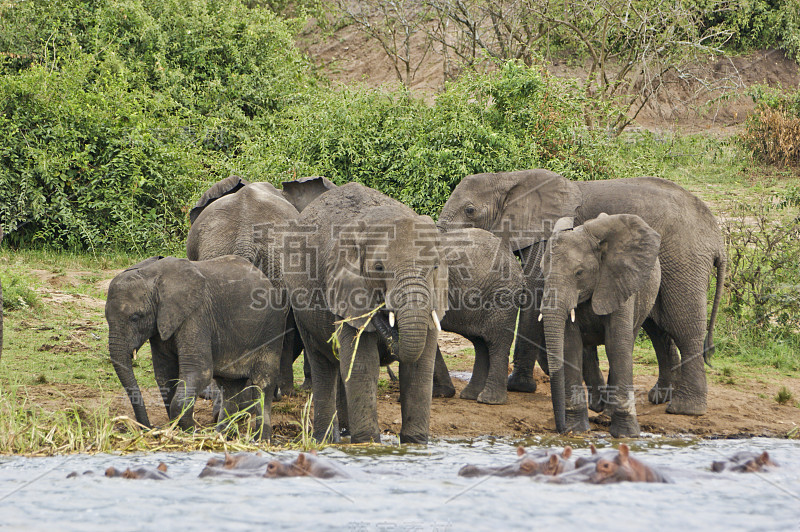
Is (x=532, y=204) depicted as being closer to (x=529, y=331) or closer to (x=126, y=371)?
(x=529, y=331)

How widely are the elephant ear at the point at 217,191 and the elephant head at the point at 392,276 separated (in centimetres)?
421

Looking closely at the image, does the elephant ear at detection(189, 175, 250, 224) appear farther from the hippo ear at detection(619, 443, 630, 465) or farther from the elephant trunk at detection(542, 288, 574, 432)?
the hippo ear at detection(619, 443, 630, 465)

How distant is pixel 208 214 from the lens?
10.2m

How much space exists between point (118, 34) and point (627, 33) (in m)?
11.2

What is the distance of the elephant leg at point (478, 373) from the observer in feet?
33.4

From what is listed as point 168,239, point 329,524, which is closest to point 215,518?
point 329,524

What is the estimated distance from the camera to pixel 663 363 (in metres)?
10.3

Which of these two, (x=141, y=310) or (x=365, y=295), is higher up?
(x=365, y=295)

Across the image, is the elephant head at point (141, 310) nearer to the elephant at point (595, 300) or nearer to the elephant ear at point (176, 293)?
the elephant ear at point (176, 293)

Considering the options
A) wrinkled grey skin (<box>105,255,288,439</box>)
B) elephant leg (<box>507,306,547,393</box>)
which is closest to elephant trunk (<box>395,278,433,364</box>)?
wrinkled grey skin (<box>105,255,288,439</box>)

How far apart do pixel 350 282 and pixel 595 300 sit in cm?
279

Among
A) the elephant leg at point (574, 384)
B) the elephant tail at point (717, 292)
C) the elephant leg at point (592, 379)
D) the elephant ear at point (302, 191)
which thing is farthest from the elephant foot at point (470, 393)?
the elephant ear at point (302, 191)

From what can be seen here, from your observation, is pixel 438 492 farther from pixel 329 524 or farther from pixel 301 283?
pixel 301 283

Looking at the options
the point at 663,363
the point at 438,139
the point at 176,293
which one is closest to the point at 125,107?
the point at 438,139
